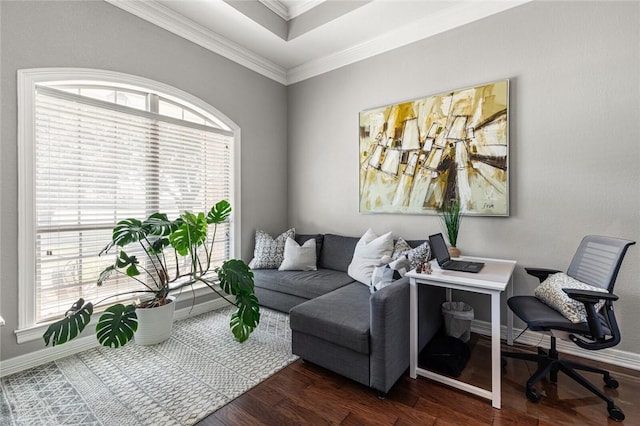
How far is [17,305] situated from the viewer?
2.15 metres

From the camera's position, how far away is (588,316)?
167 cm

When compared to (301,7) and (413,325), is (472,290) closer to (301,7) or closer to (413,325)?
(413,325)

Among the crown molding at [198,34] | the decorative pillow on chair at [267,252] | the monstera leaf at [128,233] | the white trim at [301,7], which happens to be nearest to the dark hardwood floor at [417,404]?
the monstera leaf at [128,233]

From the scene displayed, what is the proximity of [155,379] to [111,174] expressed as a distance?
5.93 feet

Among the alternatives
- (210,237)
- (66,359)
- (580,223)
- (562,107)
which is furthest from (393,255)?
(66,359)

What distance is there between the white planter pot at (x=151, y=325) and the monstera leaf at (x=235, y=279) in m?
0.63

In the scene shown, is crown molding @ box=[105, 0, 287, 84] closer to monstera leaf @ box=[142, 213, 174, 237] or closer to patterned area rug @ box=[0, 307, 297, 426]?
monstera leaf @ box=[142, 213, 174, 237]

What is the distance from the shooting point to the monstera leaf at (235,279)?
7.89 feet

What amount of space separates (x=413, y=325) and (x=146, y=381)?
1912 millimetres

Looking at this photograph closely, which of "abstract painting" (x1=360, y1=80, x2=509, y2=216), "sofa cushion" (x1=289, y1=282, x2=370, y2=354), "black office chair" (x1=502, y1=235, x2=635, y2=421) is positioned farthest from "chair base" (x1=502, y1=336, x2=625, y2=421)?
"abstract painting" (x1=360, y1=80, x2=509, y2=216)

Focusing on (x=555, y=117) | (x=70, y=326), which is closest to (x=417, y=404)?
(x=70, y=326)

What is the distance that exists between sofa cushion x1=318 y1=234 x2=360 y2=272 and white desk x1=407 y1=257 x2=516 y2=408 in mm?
1241

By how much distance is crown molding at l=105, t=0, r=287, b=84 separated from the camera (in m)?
2.69

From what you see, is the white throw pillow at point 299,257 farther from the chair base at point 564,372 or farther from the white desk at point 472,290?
the chair base at point 564,372
